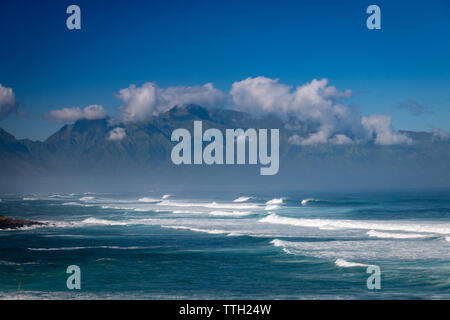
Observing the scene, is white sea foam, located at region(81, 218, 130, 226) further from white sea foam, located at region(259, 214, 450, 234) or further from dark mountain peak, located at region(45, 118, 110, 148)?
dark mountain peak, located at region(45, 118, 110, 148)

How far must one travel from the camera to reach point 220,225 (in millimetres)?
33750

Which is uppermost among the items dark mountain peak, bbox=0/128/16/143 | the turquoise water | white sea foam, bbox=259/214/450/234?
dark mountain peak, bbox=0/128/16/143

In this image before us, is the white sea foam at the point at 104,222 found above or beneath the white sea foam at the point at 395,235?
above

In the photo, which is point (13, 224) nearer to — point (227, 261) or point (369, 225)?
point (227, 261)

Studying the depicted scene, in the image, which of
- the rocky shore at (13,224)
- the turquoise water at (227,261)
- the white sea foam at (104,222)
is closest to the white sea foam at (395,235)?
the turquoise water at (227,261)

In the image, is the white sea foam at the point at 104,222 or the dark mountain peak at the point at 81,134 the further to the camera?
the dark mountain peak at the point at 81,134

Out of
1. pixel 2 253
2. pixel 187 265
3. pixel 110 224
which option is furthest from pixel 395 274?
pixel 110 224

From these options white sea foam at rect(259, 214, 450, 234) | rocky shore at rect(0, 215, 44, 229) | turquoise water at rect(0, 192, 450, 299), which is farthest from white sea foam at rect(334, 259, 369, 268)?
rocky shore at rect(0, 215, 44, 229)

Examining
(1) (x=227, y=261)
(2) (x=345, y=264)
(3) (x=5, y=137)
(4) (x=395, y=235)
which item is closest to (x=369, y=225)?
(4) (x=395, y=235)

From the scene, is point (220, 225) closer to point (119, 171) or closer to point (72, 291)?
point (72, 291)

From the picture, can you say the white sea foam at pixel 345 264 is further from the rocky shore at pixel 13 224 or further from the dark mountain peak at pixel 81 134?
the dark mountain peak at pixel 81 134

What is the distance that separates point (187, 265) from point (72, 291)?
5328 mm

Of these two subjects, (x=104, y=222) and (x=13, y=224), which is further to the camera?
(x=104, y=222)
